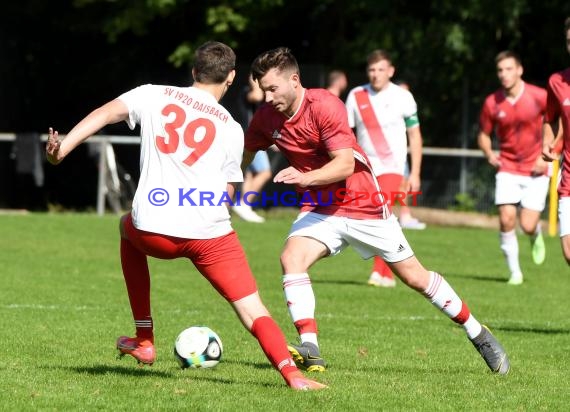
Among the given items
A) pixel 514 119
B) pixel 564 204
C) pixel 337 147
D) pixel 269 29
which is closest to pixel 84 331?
pixel 337 147

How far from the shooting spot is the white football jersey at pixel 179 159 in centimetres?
690

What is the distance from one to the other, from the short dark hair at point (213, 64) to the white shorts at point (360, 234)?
1.60 metres

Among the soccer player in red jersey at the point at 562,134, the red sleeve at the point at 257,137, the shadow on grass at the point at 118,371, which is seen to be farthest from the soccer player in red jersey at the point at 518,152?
the shadow on grass at the point at 118,371

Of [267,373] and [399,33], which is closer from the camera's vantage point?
[267,373]

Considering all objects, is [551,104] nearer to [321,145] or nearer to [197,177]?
[321,145]

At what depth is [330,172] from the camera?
25.3ft

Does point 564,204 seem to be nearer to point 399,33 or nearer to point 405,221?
point 405,221

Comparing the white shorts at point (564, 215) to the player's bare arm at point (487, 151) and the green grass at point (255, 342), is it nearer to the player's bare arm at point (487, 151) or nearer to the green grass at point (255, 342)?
the green grass at point (255, 342)

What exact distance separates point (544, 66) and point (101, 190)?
9.48 metres

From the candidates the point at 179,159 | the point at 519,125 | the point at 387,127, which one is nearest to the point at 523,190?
the point at 519,125

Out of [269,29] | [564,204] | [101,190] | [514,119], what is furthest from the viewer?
[269,29]

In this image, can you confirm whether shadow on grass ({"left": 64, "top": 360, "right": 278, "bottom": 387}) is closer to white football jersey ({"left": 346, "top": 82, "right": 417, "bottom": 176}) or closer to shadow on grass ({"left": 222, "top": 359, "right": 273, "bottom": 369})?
shadow on grass ({"left": 222, "top": 359, "right": 273, "bottom": 369})

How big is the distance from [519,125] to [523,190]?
0.71 metres

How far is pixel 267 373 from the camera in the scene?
791 cm
